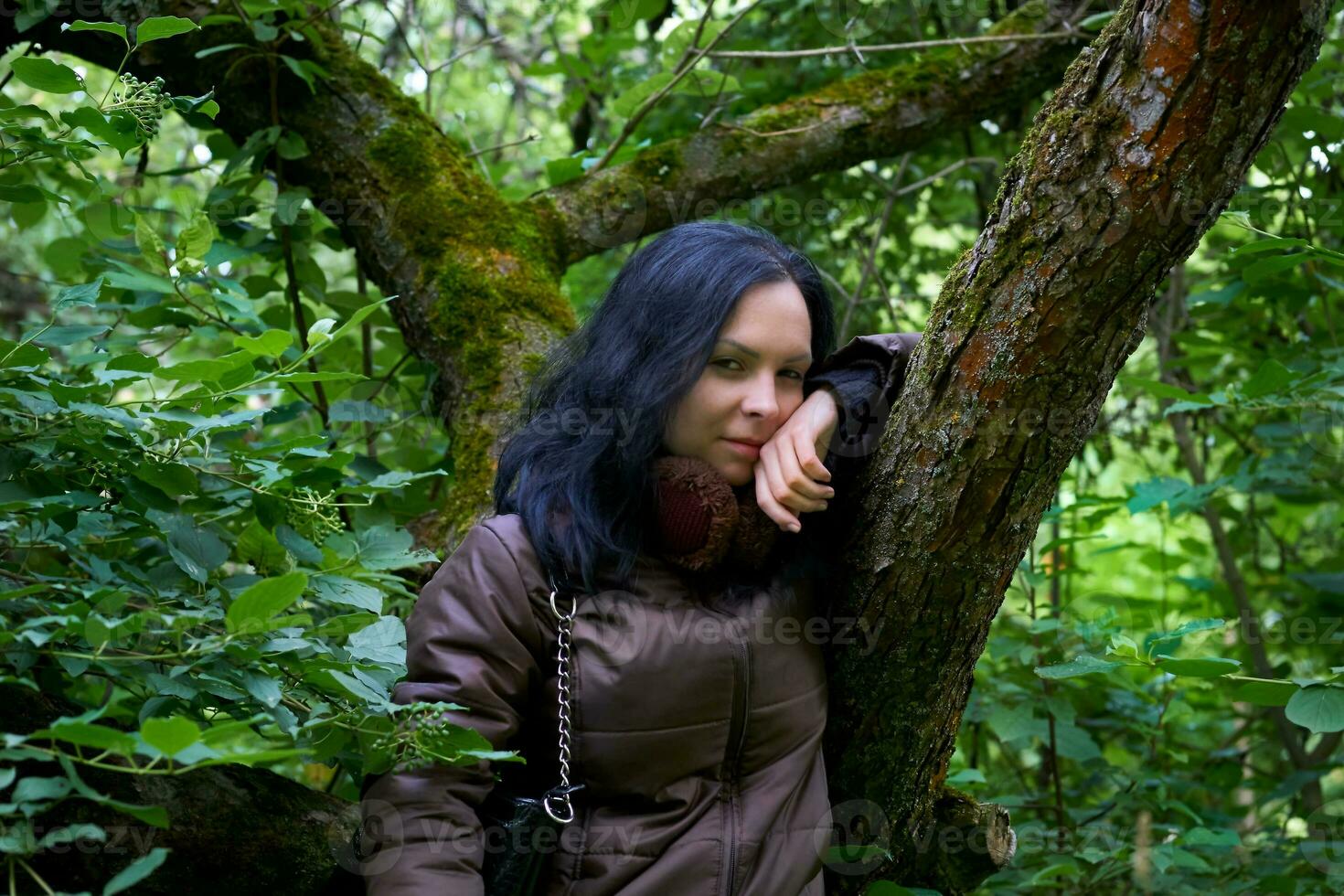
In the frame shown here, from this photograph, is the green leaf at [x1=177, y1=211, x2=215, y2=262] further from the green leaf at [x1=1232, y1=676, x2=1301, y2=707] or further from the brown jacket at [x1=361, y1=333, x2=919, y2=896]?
the green leaf at [x1=1232, y1=676, x2=1301, y2=707]

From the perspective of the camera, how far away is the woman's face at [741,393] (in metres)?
1.90

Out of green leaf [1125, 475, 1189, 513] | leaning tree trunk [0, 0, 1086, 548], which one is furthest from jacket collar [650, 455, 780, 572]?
green leaf [1125, 475, 1189, 513]

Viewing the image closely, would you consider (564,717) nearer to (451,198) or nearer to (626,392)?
(626,392)

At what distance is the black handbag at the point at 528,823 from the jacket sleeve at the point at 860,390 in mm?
515

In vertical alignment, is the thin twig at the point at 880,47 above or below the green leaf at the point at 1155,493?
above

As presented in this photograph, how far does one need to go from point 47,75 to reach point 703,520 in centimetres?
120

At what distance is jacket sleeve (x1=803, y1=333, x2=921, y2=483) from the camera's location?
1.88 meters

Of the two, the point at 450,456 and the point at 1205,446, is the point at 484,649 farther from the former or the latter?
the point at 1205,446

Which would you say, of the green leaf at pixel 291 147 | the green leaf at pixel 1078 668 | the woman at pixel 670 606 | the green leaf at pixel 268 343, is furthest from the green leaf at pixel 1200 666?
the green leaf at pixel 291 147

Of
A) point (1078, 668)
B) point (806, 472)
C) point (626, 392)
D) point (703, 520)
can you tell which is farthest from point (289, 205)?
point (1078, 668)

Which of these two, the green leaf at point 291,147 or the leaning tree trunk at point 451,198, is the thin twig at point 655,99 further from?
the green leaf at point 291,147

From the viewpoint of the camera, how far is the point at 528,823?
1.72 m

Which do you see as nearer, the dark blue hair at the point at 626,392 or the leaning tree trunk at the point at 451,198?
the dark blue hair at the point at 626,392

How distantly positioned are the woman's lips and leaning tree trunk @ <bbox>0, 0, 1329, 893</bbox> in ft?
0.66
